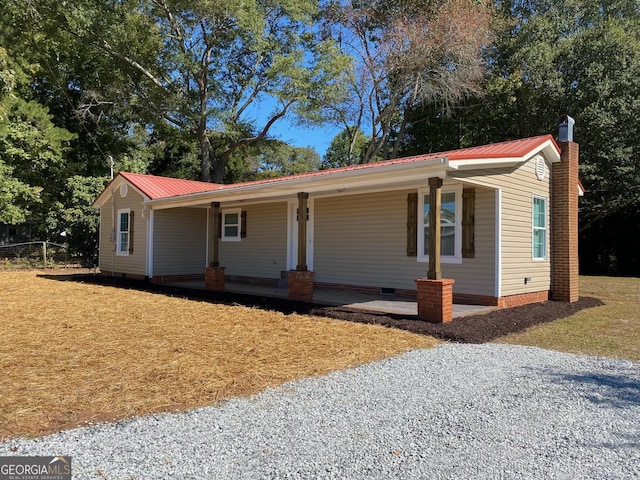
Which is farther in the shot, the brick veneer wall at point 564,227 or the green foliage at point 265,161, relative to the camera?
the green foliage at point 265,161

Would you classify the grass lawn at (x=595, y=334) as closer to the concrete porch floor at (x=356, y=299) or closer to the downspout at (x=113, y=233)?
the concrete porch floor at (x=356, y=299)

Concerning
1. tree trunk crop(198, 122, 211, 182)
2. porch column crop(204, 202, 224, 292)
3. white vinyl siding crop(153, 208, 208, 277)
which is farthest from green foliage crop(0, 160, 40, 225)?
porch column crop(204, 202, 224, 292)

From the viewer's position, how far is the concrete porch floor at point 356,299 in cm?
855

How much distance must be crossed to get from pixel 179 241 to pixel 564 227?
35.6 ft

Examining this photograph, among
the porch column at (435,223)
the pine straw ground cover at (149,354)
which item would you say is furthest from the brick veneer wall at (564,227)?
the pine straw ground cover at (149,354)

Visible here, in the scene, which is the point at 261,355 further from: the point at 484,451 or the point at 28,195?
the point at 28,195

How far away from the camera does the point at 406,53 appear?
68.5 feet

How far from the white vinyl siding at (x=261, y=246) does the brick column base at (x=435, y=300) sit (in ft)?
19.7

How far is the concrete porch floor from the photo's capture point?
28.1 feet

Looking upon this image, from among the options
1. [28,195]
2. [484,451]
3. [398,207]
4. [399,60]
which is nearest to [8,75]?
[398,207]

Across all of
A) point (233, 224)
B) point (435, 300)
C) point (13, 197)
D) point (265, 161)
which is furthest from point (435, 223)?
point (265, 161)

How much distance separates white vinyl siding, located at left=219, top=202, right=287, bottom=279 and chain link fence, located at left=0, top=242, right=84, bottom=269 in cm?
908

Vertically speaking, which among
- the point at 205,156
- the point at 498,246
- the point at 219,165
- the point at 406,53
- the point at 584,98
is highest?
the point at 406,53

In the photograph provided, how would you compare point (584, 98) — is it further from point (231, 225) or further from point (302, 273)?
point (302, 273)
